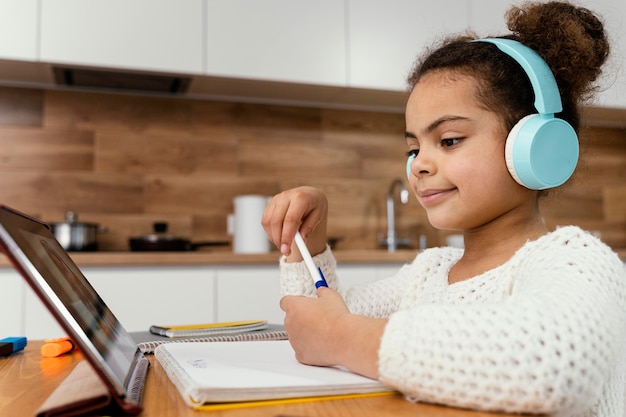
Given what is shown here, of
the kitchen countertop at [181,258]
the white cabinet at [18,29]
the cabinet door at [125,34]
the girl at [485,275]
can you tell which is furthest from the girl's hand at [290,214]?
the white cabinet at [18,29]

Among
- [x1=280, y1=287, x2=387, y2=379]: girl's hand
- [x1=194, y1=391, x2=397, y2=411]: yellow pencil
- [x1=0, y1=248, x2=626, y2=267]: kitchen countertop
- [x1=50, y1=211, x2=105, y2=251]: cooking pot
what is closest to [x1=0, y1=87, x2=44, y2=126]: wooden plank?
[x1=50, y1=211, x2=105, y2=251]: cooking pot

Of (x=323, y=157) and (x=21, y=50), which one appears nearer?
(x=21, y=50)

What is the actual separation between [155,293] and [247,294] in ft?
1.06

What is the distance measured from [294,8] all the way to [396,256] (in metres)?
1.08

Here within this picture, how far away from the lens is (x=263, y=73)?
2562 mm

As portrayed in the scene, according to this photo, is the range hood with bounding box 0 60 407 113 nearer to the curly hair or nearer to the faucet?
the faucet

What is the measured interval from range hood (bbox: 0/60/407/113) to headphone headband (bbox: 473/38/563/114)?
1.81 metres

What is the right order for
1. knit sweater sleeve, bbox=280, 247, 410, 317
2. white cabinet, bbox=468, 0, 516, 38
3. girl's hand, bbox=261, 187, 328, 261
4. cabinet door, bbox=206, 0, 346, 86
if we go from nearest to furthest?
girl's hand, bbox=261, 187, 328, 261, knit sweater sleeve, bbox=280, 247, 410, 317, cabinet door, bbox=206, 0, 346, 86, white cabinet, bbox=468, 0, 516, 38

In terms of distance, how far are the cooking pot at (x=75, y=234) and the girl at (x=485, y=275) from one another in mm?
1415

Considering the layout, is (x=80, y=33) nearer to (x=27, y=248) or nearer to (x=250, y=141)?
(x=250, y=141)

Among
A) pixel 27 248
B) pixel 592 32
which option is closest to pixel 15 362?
pixel 27 248

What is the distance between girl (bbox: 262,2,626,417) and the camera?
531 mm

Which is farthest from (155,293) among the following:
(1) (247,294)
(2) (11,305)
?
(2) (11,305)

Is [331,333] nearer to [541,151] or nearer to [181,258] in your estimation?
[541,151]
